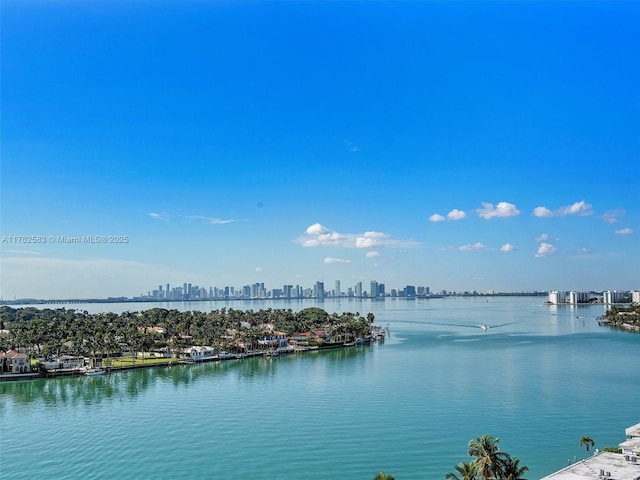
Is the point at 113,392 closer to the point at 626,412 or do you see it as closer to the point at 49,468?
the point at 49,468

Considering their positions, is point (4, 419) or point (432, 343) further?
point (432, 343)

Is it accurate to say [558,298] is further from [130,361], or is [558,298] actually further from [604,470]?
[604,470]

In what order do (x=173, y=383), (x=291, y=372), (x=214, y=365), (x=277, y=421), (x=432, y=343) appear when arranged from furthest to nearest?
(x=432, y=343) < (x=214, y=365) < (x=291, y=372) < (x=173, y=383) < (x=277, y=421)

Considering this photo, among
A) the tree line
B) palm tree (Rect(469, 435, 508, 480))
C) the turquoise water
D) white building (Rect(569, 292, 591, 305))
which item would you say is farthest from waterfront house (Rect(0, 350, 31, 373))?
white building (Rect(569, 292, 591, 305))

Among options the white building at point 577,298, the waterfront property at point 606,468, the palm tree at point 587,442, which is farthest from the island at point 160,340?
the white building at point 577,298

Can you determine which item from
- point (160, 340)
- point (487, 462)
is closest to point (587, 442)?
point (487, 462)

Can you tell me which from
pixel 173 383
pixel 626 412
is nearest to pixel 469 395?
pixel 626 412

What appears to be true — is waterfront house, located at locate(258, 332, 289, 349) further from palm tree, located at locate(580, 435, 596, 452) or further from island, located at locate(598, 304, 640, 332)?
island, located at locate(598, 304, 640, 332)
